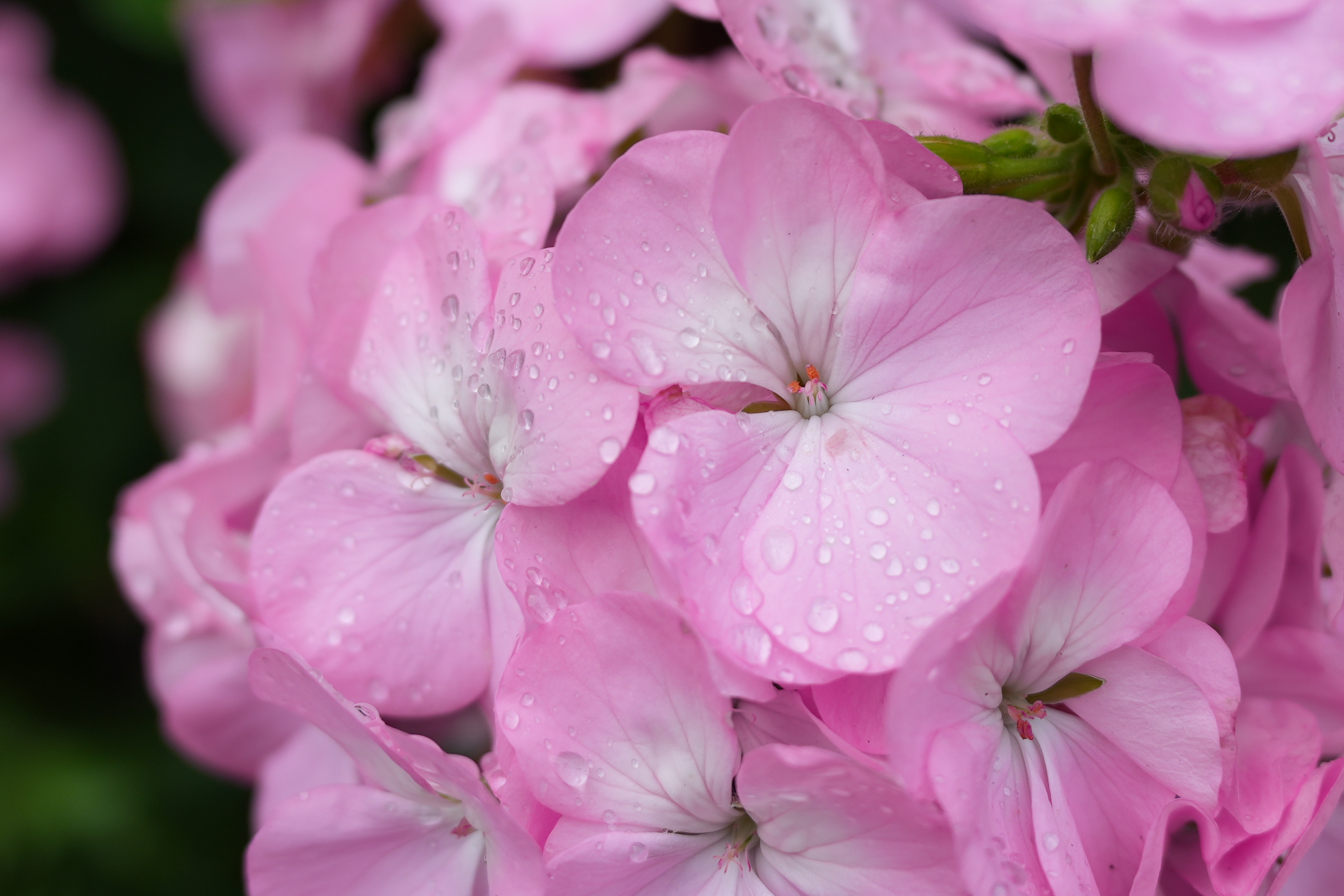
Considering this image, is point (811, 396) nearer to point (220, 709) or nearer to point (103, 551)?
point (220, 709)

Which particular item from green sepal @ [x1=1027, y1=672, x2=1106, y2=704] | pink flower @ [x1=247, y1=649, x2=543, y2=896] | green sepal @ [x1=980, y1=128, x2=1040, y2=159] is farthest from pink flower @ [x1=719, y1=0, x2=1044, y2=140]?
pink flower @ [x1=247, y1=649, x2=543, y2=896]

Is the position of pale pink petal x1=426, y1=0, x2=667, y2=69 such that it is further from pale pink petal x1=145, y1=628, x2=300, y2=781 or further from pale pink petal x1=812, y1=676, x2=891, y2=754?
pale pink petal x1=812, y1=676, x2=891, y2=754

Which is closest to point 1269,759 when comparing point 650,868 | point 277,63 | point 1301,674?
point 1301,674

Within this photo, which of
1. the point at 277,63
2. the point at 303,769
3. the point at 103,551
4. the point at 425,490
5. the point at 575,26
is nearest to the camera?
the point at 425,490

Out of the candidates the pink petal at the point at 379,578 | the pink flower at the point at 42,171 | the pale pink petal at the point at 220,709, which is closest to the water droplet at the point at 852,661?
the pink petal at the point at 379,578

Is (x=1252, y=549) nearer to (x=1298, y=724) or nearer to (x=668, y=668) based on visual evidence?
(x=1298, y=724)

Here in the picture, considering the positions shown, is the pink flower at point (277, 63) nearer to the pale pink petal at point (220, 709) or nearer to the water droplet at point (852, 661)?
the pale pink petal at point (220, 709)
